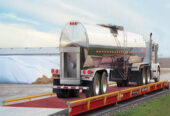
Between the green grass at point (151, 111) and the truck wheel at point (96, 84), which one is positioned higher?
the truck wheel at point (96, 84)

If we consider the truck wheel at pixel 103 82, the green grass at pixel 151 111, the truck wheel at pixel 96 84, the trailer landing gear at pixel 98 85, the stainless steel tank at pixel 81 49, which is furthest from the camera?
the truck wheel at pixel 103 82

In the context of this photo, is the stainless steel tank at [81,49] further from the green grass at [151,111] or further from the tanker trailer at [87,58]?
the green grass at [151,111]

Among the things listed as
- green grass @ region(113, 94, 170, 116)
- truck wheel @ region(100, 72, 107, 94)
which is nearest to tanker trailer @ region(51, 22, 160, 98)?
truck wheel @ region(100, 72, 107, 94)

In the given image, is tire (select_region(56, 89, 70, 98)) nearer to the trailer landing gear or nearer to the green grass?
the trailer landing gear

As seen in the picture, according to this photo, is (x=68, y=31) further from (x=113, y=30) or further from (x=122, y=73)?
(x=122, y=73)

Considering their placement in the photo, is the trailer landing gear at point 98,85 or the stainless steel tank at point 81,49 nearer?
the trailer landing gear at point 98,85

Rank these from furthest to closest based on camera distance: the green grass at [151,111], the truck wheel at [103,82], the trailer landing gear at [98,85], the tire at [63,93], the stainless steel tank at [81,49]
Result: the truck wheel at [103,82], the tire at [63,93], the stainless steel tank at [81,49], the trailer landing gear at [98,85], the green grass at [151,111]

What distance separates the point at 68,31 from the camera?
532 inches

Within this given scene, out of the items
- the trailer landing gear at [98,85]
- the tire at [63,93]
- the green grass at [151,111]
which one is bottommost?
the green grass at [151,111]

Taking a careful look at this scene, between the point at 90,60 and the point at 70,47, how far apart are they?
3.62ft

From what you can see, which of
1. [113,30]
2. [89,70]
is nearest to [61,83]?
[89,70]

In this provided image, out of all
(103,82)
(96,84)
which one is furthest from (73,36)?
(103,82)

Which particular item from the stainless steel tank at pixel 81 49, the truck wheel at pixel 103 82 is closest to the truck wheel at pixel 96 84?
the truck wheel at pixel 103 82

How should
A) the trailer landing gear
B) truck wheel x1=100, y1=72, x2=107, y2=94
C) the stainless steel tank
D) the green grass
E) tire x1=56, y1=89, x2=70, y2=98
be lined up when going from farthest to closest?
truck wheel x1=100, y1=72, x2=107, y2=94, tire x1=56, y1=89, x2=70, y2=98, the stainless steel tank, the trailer landing gear, the green grass
